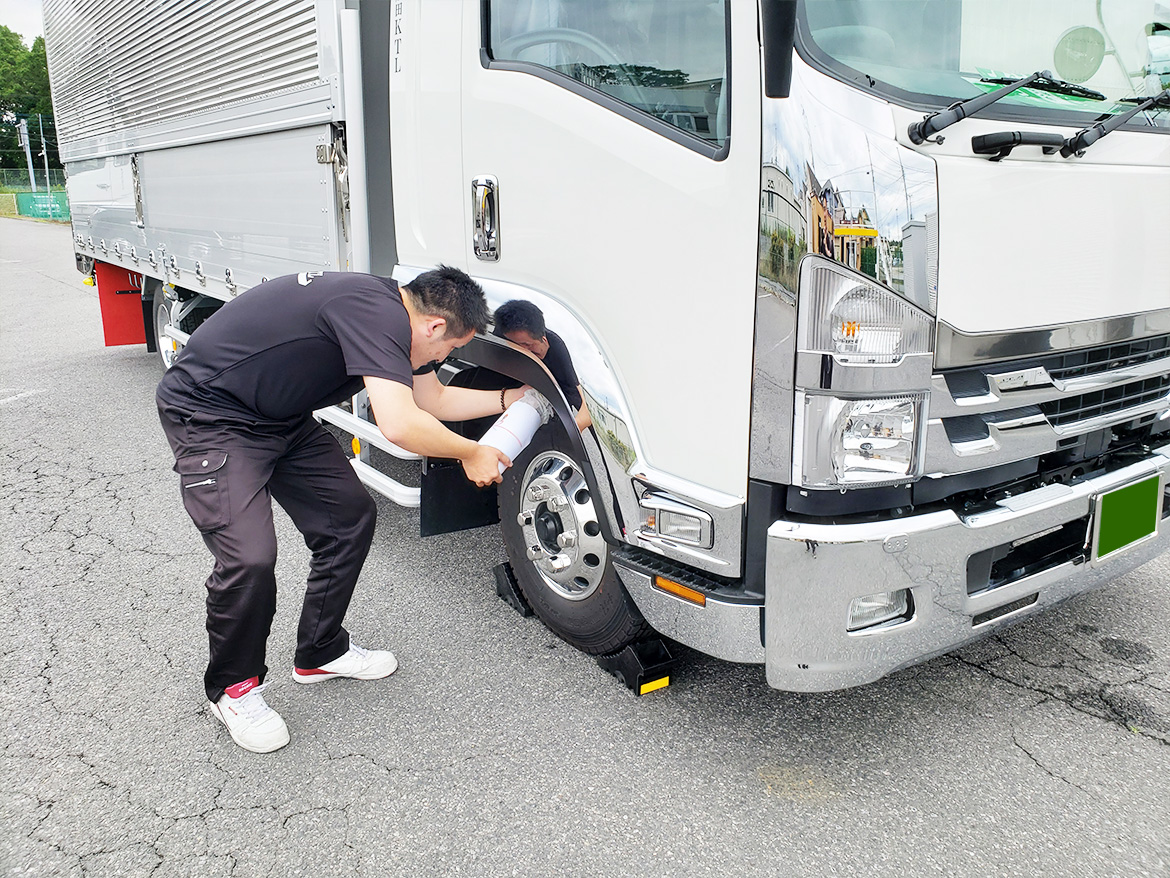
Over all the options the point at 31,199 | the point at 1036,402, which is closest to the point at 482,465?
the point at 1036,402

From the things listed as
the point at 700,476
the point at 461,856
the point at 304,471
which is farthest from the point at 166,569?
the point at 700,476

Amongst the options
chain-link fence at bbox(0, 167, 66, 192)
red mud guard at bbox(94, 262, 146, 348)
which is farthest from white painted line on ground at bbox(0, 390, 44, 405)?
chain-link fence at bbox(0, 167, 66, 192)

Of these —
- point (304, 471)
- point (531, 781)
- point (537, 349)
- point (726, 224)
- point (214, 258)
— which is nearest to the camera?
point (726, 224)

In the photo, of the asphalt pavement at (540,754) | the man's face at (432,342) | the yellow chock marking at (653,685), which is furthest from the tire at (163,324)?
the yellow chock marking at (653,685)

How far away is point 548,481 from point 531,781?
89cm

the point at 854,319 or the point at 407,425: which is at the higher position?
the point at 854,319

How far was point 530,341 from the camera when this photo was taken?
8.92 ft

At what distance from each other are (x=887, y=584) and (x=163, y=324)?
6.49 metres

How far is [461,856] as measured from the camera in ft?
7.26

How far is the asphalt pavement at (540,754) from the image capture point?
222 cm

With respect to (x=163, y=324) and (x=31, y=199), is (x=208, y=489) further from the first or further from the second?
A: (x=31, y=199)

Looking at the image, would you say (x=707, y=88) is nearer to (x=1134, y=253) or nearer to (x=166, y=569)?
(x=1134, y=253)

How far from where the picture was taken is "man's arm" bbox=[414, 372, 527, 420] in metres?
2.96

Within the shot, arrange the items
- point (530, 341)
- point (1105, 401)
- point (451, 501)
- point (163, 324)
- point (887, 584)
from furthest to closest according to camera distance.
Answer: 1. point (163, 324)
2. point (451, 501)
3. point (530, 341)
4. point (1105, 401)
5. point (887, 584)
